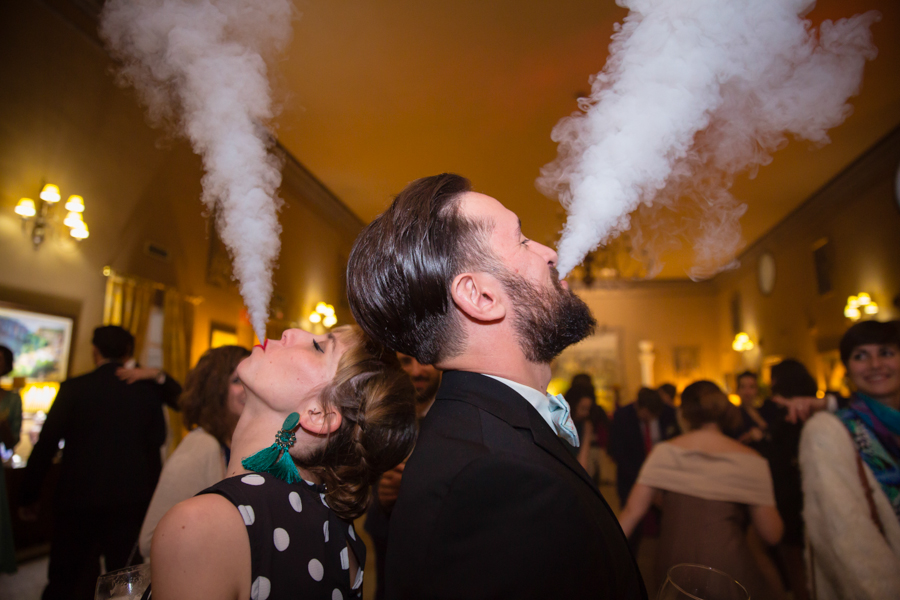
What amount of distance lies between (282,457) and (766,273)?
12.7 meters

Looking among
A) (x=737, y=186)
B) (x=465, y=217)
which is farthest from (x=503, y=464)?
(x=737, y=186)

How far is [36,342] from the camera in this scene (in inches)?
172

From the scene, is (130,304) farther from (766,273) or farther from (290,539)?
(766,273)

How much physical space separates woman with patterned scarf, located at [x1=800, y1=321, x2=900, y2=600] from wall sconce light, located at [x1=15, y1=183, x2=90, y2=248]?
5.85 meters

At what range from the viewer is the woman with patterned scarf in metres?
1.77

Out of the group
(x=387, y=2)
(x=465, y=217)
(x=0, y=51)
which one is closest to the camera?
(x=465, y=217)

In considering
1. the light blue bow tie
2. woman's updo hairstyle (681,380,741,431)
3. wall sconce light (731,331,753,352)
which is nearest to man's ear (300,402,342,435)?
the light blue bow tie

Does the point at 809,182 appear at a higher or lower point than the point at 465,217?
higher

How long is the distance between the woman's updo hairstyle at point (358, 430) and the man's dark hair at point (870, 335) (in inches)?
92.3

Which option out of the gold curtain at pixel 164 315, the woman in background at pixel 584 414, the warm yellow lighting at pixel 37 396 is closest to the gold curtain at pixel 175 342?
the gold curtain at pixel 164 315

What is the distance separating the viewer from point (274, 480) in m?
1.29

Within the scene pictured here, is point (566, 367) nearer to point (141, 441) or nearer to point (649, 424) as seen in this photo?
point (649, 424)

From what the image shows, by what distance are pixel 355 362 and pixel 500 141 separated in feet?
19.8

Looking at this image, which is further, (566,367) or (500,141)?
(566,367)
